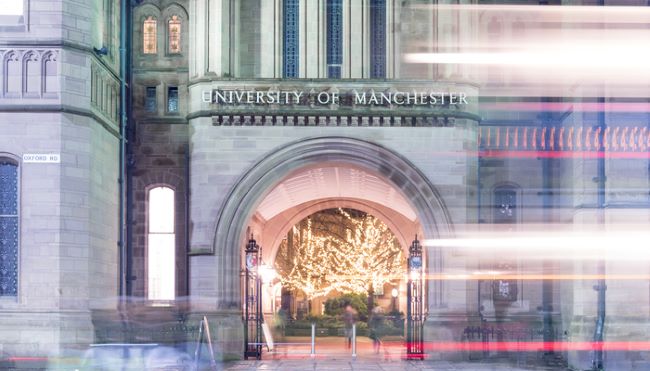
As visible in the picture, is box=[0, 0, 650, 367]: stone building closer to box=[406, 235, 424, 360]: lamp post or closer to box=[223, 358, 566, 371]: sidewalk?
box=[223, 358, 566, 371]: sidewalk

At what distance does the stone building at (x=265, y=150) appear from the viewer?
27.1m

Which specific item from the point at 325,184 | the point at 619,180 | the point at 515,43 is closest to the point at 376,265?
the point at 325,184

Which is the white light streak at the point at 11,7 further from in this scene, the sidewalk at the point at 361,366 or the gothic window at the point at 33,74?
the sidewalk at the point at 361,366

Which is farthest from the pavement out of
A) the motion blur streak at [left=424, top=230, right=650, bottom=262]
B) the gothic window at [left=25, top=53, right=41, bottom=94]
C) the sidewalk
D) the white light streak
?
the white light streak

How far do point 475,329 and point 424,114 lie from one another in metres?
5.71

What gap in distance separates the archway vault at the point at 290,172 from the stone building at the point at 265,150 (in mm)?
49

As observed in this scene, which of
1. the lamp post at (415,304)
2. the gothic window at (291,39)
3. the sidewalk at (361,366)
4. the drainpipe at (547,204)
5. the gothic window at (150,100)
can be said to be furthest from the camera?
the drainpipe at (547,204)

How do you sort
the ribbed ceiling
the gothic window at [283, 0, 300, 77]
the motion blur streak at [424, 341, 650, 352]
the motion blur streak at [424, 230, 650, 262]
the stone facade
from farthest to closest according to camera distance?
the ribbed ceiling → the gothic window at [283, 0, 300, 77] → the motion blur streak at [424, 341, 650, 352] → the motion blur streak at [424, 230, 650, 262] → the stone facade

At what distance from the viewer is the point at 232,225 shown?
102 ft

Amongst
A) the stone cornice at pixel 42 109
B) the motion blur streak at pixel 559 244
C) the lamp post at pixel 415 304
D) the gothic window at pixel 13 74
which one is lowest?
the lamp post at pixel 415 304

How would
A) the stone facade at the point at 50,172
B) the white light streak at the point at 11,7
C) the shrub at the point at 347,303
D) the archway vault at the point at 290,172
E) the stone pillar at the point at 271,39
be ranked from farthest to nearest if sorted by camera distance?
the shrub at the point at 347,303 → the stone pillar at the point at 271,39 → the archway vault at the point at 290,172 → the white light streak at the point at 11,7 → the stone facade at the point at 50,172

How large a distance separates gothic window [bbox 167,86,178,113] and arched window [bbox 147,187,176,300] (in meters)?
2.16

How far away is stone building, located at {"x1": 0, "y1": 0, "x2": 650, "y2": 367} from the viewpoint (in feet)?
88.8

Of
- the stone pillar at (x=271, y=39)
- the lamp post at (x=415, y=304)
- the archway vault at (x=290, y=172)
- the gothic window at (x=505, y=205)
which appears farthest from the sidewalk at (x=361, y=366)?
the stone pillar at (x=271, y=39)
